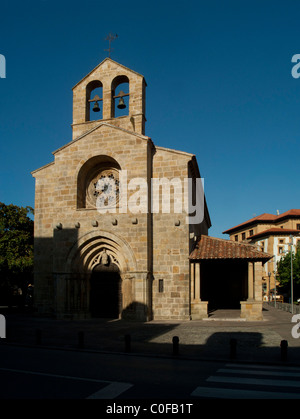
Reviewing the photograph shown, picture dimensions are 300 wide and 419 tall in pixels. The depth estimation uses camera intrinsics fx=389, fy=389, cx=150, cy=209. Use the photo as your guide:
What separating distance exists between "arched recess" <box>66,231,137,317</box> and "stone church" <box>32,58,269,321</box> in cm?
5

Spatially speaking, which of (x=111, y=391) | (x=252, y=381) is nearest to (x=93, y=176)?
(x=252, y=381)

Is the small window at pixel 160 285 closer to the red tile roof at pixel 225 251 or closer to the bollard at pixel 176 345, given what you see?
the red tile roof at pixel 225 251

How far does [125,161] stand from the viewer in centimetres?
2105

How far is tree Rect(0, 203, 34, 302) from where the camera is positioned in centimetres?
2880

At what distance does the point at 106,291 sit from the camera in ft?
70.2

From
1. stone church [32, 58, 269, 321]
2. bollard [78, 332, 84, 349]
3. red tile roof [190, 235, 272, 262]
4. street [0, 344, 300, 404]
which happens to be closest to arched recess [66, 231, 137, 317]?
stone church [32, 58, 269, 321]

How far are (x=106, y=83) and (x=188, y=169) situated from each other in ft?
23.6

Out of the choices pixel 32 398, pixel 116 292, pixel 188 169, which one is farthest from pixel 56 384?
pixel 188 169

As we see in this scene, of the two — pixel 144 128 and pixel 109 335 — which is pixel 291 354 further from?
pixel 144 128

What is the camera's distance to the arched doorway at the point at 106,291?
21.2 meters

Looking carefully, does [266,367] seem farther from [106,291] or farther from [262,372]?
[106,291]

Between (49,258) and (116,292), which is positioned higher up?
(49,258)

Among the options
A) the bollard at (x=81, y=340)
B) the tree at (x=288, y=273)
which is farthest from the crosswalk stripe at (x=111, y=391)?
the tree at (x=288, y=273)
